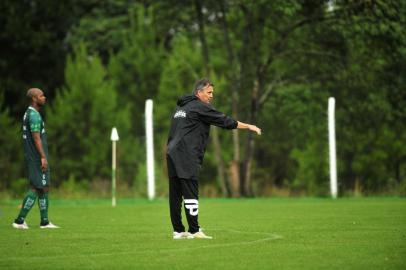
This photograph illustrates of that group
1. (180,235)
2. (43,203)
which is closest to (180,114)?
(180,235)

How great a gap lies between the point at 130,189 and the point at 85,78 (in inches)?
502

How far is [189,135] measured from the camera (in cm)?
1246

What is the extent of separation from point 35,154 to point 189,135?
120 inches

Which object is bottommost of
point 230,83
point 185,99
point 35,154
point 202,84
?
point 35,154

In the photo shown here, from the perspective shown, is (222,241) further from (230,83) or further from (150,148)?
(230,83)

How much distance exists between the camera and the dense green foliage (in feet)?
99.4

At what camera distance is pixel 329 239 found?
1212cm

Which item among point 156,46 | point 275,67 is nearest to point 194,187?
point 275,67

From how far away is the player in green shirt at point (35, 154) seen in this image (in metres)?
14.4

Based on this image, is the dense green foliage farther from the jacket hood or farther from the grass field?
the jacket hood

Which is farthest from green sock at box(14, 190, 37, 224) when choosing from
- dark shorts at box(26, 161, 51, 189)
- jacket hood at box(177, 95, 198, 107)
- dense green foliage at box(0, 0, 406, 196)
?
dense green foliage at box(0, 0, 406, 196)

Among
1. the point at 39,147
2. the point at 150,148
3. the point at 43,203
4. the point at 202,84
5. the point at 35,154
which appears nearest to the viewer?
the point at 202,84

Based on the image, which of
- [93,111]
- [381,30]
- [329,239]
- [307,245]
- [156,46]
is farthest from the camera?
[156,46]

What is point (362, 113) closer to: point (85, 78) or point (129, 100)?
point (85, 78)
